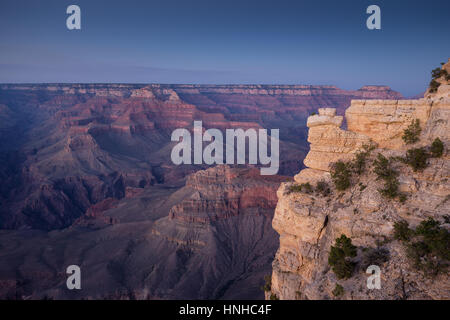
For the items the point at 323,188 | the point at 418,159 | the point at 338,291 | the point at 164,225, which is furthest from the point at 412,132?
the point at 164,225

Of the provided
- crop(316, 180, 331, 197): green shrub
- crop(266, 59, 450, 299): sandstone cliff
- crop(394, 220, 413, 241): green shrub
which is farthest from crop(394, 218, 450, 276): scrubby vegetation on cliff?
crop(316, 180, 331, 197): green shrub

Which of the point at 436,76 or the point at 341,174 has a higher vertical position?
the point at 436,76

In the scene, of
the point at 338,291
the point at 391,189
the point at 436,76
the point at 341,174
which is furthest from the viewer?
the point at 436,76

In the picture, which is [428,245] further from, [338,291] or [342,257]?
[338,291]

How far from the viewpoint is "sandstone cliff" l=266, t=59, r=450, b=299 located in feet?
42.1

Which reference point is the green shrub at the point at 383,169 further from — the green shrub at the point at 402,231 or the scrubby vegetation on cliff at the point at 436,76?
the scrubby vegetation on cliff at the point at 436,76

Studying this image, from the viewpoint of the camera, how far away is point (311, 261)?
1669 centimetres

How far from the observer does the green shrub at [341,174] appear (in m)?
17.8

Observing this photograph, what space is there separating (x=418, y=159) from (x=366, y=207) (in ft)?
12.9

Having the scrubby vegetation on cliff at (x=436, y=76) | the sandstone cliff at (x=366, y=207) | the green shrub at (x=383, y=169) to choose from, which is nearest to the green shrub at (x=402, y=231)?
the sandstone cliff at (x=366, y=207)

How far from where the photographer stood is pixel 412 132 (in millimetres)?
17859

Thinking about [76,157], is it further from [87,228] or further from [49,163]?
[87,228]

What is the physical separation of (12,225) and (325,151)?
85.7 metres

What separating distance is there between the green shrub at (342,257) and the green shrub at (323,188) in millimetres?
3940
